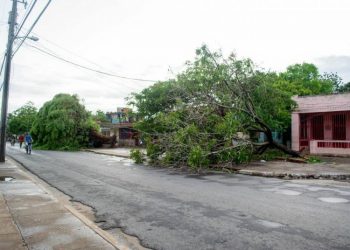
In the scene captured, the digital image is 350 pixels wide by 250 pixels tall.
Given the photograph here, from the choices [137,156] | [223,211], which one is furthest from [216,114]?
[223,211]

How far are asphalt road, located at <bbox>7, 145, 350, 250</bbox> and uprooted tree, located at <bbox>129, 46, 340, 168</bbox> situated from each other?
13.7 feet

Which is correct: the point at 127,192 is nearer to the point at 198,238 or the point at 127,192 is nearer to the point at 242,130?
the point at 198,238

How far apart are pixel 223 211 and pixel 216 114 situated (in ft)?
37.9

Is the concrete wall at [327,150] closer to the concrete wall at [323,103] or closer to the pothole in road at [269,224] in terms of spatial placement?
the concrete wall at [323,103]

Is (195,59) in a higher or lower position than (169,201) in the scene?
higher

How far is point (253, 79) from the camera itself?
19.8 meters

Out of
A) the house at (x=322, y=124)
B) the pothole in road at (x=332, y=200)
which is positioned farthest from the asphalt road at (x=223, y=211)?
the house at (x=322, y=124)

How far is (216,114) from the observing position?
1888 centimetres

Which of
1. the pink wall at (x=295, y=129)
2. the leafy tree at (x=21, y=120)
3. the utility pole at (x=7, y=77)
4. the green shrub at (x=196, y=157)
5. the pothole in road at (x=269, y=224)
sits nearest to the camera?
the pothole in road at (x=269, y=224)

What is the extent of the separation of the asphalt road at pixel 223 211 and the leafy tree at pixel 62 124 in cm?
2749

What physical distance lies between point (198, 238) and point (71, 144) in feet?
119

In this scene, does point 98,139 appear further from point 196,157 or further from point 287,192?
point 287,192

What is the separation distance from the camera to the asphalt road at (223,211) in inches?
222

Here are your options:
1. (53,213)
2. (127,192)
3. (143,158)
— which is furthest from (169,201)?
(143,158)
